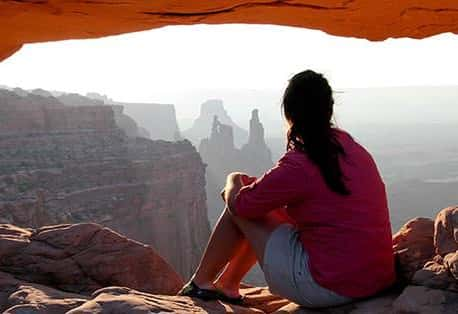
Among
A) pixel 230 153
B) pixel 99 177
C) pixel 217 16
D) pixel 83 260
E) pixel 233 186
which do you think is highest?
pixel 217 16

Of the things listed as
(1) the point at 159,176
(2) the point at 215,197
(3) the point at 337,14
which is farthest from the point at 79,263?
(2) the point at 215,197

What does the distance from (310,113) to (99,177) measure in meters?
26.8

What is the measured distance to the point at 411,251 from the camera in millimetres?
3234

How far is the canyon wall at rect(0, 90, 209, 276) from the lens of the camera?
81.5ft

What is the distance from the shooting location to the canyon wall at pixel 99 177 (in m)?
24.8

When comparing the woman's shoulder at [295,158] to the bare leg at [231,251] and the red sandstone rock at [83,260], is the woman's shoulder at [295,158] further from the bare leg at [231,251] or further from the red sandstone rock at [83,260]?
the red sandstone rock at [83,260]

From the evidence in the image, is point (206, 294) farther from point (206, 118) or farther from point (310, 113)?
point (206, 118)

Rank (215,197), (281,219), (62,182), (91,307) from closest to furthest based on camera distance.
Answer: (91,307), (281,219), (62,182), (215,197)

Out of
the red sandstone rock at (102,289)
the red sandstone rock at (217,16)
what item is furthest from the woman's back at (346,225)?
the red sandstone rock at (217,16)

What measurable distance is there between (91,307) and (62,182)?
82.1 ft

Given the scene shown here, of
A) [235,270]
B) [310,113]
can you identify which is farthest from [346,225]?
[235,270]

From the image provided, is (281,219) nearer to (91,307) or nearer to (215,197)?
(91,307)

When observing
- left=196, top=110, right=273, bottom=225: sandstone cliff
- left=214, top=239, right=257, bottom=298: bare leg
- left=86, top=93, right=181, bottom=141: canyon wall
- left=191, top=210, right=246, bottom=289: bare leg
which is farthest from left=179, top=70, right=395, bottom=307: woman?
left=86, top=93, right=181, bottom=141: canyon wall

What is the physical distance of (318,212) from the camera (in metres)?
2.84
